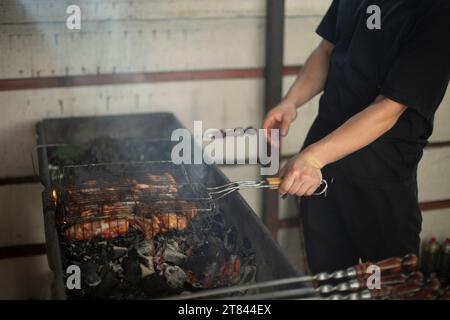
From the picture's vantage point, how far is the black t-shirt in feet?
7.05

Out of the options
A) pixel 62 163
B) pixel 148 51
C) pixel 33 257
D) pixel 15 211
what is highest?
pixel 148 51

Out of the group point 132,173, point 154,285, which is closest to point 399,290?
point 154,285

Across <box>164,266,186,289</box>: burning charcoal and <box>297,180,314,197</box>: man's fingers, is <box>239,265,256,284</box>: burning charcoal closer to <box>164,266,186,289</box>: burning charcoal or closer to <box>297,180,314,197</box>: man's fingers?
<box>164,266,186,289</box>: burning charcoal

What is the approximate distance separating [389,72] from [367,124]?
9.1 inches

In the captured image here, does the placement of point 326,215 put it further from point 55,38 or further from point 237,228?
point 55,38

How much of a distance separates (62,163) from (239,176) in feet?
4.88

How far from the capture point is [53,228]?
2.05 metres

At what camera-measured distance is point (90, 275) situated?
81.8 inches

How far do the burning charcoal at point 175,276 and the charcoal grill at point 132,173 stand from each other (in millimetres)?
290

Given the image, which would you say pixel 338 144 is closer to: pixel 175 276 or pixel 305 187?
pixel 305 187

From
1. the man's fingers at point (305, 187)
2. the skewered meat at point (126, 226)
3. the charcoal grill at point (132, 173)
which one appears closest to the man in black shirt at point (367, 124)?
the man's fingers at point (305, 187)

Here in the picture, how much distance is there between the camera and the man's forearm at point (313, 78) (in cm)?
296
